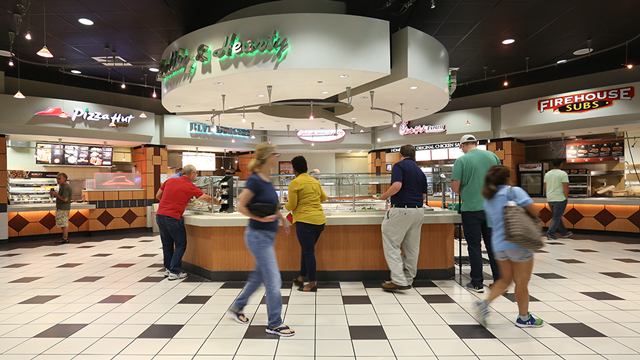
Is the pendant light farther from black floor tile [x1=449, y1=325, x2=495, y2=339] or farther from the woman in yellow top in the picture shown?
black floor tile [x1=449, y1=325, x2=495, y2=339]

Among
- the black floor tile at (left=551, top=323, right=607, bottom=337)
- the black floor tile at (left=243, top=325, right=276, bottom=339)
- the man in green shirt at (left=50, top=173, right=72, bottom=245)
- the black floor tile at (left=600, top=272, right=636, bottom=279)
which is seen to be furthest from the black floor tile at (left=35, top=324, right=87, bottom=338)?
the black floor tile at (left=600, top=272, right=636, bottom=279)

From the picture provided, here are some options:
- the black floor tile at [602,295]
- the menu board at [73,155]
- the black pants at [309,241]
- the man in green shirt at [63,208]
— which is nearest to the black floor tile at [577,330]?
the black floor tile at [602,295]

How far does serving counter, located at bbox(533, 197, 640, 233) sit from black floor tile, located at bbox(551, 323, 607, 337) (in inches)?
208

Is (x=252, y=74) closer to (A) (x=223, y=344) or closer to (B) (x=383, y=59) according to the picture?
(B) (x=383, y=59)

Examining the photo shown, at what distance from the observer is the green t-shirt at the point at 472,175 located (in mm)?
3939

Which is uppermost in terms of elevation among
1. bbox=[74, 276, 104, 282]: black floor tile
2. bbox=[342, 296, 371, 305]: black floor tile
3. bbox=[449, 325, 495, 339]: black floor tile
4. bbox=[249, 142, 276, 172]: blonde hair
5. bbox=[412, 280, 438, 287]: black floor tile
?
bbox=[249, 142, 276, 172]: blonde hair

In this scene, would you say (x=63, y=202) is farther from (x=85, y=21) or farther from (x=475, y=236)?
(x=475, y=236)

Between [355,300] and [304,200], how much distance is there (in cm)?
125

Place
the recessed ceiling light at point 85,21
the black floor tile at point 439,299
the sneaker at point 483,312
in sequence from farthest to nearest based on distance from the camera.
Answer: the recessed ceiling light at point 85,21
the black floor tile at point 439,299
the sneaker at point 483,312

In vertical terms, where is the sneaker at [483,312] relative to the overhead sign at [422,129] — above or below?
below

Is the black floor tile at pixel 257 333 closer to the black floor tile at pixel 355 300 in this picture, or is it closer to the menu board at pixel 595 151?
the black floor tile at pixel 355 300

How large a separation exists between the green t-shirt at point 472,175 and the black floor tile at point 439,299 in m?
1.04

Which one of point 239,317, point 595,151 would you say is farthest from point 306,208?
point 595,151

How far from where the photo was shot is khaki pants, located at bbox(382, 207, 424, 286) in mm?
3943
